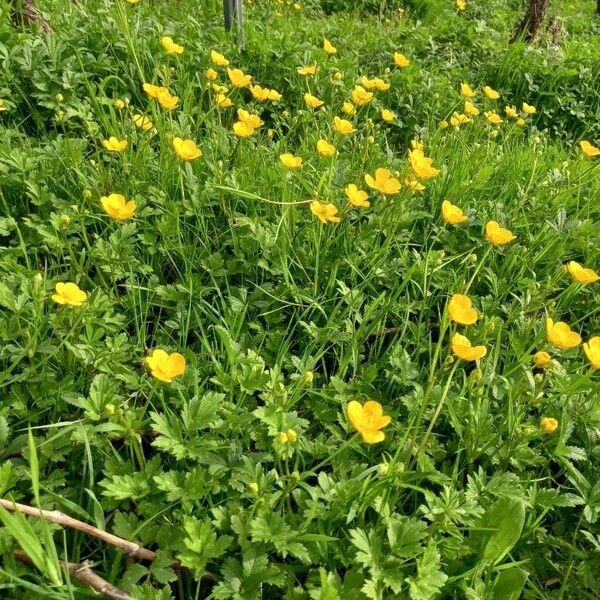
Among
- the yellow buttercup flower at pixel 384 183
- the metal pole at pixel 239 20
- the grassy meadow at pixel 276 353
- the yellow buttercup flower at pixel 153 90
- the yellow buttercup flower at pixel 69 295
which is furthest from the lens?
the metal pole at pixel 239 20

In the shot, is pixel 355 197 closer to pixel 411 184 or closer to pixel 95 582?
pixel 411 184

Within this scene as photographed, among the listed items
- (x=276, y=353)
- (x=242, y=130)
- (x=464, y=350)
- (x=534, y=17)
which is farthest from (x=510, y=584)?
(x=534, y=17)

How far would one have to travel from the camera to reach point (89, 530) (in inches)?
47.5

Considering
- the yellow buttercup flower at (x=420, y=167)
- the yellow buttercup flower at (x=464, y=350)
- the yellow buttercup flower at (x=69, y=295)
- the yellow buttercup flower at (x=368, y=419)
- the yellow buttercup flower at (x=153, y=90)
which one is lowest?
the yellow buttercup flower at (x=368, y=419)

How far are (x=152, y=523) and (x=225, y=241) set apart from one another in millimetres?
970

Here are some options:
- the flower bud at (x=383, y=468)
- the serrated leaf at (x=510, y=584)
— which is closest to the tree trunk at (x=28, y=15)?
the flower bud at (x=383, y=468)

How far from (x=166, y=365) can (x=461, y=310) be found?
0.71 metres

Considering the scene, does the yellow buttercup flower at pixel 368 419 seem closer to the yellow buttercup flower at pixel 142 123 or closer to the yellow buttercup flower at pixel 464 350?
the yellow buttercup flower at pixel 464 350

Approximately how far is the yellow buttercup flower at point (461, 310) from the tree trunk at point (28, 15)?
7.91 ft

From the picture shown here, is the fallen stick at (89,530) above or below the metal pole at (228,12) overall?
below

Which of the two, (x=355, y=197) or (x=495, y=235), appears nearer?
(x=495, y=235)

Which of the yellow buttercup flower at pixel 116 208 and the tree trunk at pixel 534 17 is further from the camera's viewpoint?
the tree trunk at pixel 534 17

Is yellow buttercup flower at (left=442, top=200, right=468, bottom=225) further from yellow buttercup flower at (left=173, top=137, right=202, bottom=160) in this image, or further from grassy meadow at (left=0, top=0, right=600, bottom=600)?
yellow buttercup flower at (left=173, top=137, right=202, bottom=160)

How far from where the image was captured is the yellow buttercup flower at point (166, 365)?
53.1 inches
